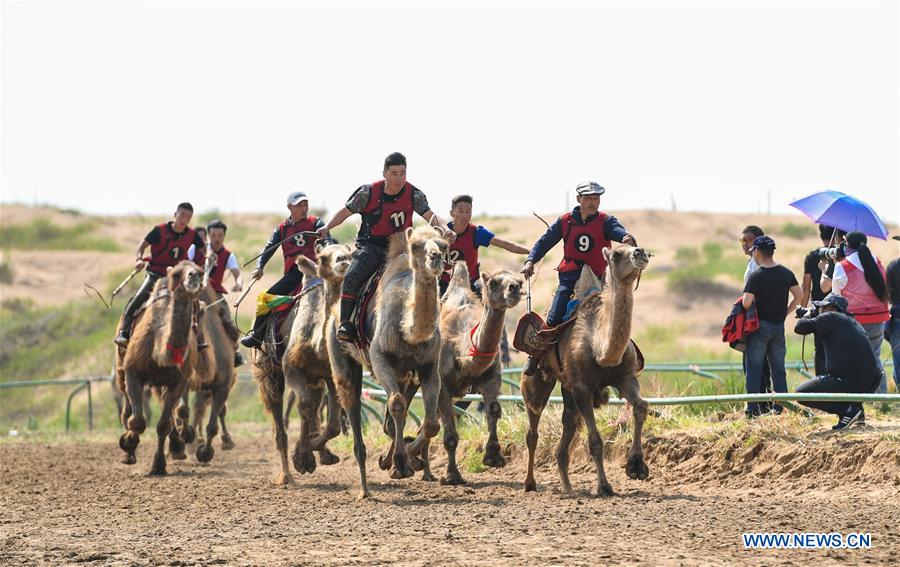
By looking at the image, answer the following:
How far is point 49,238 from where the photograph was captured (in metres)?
56.1

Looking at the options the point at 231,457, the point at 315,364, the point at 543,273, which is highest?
the point at 543,273

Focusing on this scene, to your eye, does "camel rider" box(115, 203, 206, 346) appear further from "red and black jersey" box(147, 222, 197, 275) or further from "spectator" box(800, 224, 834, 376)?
"spectator" box(800, 224, 834, 376)

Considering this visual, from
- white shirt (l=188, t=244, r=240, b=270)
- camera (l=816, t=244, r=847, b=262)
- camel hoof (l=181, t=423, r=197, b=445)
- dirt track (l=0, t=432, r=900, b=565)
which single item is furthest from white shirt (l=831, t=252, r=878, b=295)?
camel hoof (l=181, t=423, r=197, b=445)

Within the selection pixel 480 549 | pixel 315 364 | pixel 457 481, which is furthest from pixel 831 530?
pixel 315 364

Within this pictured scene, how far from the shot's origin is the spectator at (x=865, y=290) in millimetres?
13414

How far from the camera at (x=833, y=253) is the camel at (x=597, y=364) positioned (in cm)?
302

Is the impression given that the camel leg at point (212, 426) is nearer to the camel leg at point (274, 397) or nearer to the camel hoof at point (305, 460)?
the camel leg at point (274, 397)

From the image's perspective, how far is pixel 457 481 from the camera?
13.2m

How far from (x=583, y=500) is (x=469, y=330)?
288cm

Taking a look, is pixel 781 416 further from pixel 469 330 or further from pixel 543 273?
pixel 543 273

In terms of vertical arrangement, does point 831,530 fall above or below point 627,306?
below

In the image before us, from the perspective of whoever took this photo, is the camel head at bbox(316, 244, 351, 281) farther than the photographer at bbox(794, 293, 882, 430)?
Yes

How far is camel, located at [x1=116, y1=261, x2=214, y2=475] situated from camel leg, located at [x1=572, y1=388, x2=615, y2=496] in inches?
223

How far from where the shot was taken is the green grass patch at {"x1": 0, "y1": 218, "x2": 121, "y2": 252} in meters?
54.2
